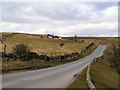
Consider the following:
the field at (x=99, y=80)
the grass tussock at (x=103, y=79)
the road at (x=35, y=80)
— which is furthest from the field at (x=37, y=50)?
the grass tussock at (x=103, y=79)

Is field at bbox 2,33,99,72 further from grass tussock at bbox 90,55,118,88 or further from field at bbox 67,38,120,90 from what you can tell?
grass tussock at bbox 90,55,118,88

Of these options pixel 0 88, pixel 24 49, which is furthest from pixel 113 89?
pixel 24 49

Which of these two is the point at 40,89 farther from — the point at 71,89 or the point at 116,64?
the point at 116,64

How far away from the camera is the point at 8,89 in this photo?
9.35 metres

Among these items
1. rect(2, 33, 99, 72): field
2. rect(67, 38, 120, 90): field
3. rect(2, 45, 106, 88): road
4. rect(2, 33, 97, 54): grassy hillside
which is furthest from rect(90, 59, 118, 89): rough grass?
rect(2, 33, 97, 54): grassy hillside

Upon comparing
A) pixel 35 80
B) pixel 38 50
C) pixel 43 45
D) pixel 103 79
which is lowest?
pixel 103 79

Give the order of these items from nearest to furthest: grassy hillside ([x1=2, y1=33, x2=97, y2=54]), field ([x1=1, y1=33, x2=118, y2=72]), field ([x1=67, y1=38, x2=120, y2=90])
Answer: field ([x1=67, y1=38, x2=120, y2=90]), field ([x1=1, y1=33, x2=118, y2=72]), grassy hillside ([x1=2, y1=33, x2=97, y2=54])

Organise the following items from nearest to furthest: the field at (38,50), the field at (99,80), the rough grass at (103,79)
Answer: the field at (99,80) → the rough grass at (103,79) → the field at (38,50)

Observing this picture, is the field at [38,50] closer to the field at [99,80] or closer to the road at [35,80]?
the road at [35,80]

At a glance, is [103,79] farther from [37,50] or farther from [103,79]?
[37,50]

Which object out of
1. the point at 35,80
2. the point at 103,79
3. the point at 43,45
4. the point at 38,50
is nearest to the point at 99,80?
the point at 103,79

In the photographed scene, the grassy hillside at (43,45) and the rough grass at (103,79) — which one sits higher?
the grassy hillside at (43,45)

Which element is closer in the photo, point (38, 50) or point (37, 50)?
point (37, 50)

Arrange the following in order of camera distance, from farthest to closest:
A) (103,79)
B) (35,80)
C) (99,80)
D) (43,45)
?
(43,45), (103,79), (99,80), (35,80)
